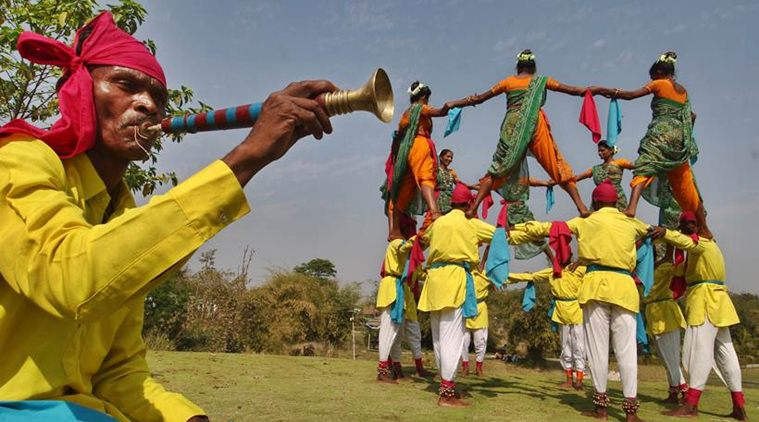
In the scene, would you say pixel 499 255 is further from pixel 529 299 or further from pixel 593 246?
pixel 529 299

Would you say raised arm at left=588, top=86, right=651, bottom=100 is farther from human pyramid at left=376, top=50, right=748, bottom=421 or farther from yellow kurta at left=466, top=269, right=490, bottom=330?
yellow kurta at left=466, top=269, right=490, bottom=330

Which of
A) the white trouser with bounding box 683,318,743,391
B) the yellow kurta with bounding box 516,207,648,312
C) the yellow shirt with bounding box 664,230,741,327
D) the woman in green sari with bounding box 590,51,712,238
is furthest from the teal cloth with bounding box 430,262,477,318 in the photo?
the white trouser with bounding box 683,318,743,391

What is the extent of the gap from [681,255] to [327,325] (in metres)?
11.6

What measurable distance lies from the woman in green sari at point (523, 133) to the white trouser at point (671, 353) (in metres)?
2.07

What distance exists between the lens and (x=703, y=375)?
6.29m

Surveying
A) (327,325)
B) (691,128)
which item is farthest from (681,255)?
(327,325)

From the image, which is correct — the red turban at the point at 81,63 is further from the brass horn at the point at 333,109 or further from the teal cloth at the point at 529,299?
the teal cloth at the point at 529,299

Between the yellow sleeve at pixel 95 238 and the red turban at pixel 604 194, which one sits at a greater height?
the red turban at pixel 604 194

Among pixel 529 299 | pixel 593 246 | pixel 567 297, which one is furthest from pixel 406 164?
pixel 529 299

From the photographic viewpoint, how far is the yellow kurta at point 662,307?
7.23 meters

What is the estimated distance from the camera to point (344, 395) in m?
6.13

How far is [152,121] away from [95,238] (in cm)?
64

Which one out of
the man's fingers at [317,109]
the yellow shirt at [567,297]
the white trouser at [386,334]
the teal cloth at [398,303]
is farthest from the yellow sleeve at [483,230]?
the man's fingers at [317,109]

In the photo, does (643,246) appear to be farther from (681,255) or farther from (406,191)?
(406,191)
